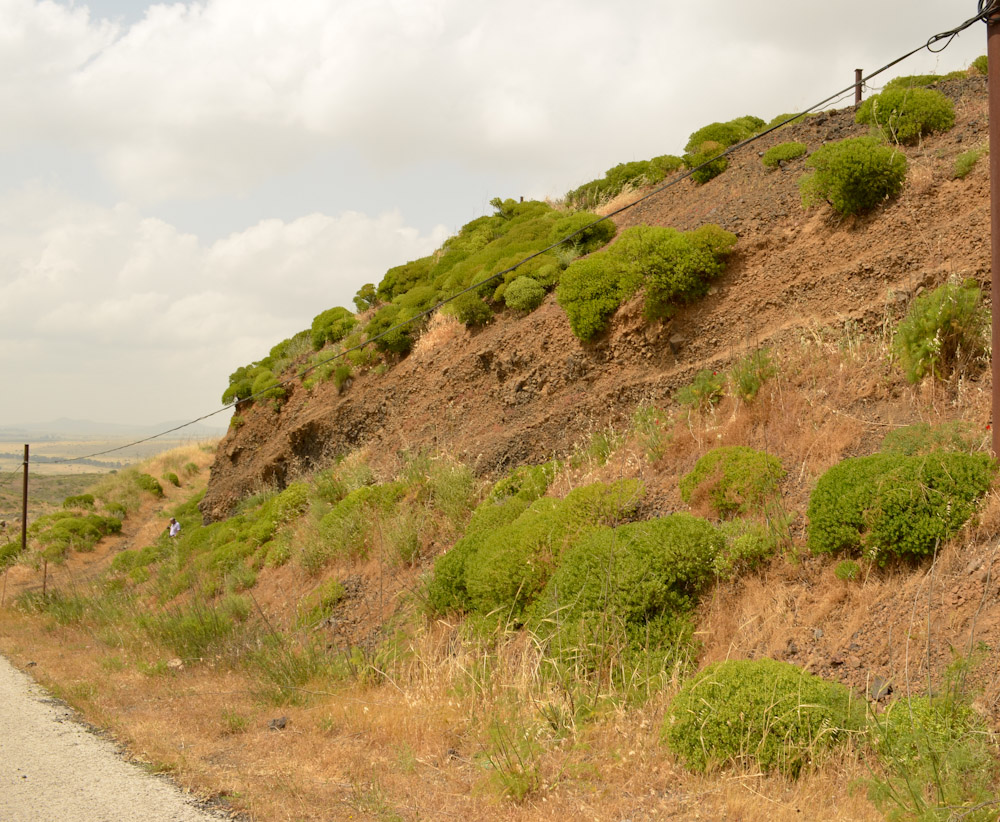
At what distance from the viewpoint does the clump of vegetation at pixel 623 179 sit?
64.8 feet

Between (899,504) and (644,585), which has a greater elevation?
Result: (899,504)

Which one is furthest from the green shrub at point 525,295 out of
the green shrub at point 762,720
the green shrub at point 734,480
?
the green shrub at point 762,720

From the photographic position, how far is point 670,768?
212 inches

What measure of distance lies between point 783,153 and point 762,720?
1236 cm

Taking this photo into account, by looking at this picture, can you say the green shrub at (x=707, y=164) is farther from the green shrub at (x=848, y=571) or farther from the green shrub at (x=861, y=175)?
the green shrub at (x=848, y=571)

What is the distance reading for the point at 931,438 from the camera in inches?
295

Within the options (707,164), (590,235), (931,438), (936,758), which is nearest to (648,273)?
(590,235)

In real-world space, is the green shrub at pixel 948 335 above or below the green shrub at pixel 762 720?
above

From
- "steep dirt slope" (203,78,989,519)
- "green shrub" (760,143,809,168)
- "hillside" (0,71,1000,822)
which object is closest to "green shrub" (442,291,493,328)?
"hillside" (0,71,1000,822)

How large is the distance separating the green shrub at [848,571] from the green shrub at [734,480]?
1559mm

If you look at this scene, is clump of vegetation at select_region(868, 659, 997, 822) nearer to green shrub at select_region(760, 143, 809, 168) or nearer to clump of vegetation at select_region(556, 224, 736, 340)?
clump of vegetation at select_region(556, 224, 736, 340)

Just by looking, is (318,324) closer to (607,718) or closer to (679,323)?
(679,323)

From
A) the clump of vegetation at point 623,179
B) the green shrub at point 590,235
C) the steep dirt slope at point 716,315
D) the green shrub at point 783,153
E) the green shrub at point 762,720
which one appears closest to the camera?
the green shrub at point 762,720

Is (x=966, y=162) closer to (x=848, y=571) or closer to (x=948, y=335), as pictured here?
(x=948, y=335)
